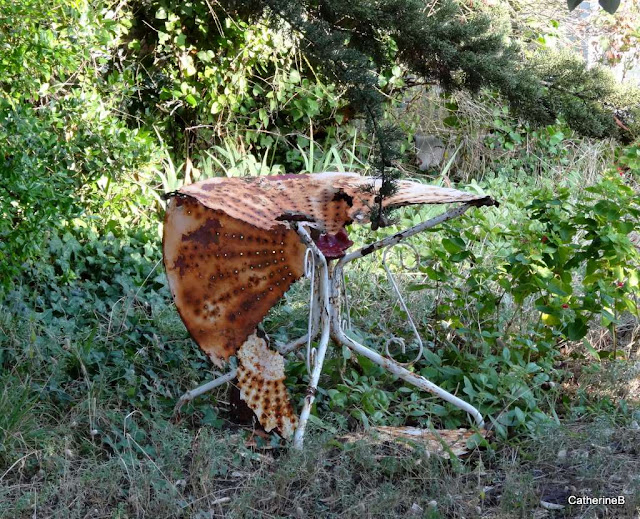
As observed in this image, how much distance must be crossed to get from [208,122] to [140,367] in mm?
2996

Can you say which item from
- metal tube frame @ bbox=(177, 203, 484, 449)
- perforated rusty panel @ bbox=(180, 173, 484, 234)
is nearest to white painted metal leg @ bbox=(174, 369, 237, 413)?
metal tube frame @ bbox=(177, 203, 484, 449)

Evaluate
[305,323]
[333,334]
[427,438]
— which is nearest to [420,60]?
[333,334]

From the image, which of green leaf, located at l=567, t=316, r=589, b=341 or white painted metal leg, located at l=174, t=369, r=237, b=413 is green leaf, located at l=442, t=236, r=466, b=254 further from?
white painted metal leg, located at l=174, t=369, r=237, b=413

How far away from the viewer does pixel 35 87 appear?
452cm

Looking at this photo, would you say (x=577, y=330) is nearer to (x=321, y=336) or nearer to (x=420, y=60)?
(x=321, y=336)

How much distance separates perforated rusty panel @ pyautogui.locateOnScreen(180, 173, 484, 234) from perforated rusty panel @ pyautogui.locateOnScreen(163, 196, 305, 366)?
106mm

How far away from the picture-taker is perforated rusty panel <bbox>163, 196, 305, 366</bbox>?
315 centimetres

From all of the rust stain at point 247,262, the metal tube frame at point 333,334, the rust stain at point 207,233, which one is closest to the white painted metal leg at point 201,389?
the metal tube frame at point 333,334

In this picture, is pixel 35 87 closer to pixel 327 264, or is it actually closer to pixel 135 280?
pixel 135 280

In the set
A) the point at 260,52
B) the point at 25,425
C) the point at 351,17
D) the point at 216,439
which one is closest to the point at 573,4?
the point at 351,17

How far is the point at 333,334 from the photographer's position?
10.8 feet

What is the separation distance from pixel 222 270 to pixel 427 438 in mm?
1037

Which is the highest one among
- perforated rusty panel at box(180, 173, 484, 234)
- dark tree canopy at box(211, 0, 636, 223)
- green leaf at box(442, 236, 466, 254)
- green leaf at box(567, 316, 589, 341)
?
dark tree canopy at box(211, 0, 636, 223)

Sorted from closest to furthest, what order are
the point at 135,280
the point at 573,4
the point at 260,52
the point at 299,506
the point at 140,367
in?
1. the point at 573,4
2. the point at 299,506
3. the point at 140,367
4. the point at 135,280
5. the point at 260,52
